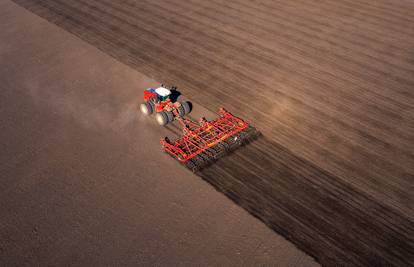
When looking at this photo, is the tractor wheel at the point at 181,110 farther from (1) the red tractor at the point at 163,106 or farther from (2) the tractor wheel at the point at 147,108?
(2) the tractor wheel at the point at 147,108

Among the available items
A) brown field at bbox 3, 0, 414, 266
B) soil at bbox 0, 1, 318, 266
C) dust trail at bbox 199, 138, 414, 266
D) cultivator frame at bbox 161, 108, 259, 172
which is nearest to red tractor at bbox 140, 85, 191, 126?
cultivator frame at bbox 161, 108, 259, 172

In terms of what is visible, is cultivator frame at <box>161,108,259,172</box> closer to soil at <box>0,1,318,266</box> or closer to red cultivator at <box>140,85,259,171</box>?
red cultivator at <box>140,85,259,171</box>

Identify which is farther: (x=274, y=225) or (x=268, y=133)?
(x=268, y=133)

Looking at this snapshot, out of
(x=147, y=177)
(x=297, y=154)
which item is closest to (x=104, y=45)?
(x=147, y=177)

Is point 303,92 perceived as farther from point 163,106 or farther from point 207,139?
point 163,106

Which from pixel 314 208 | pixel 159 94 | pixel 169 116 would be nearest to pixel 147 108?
pixel 159 94

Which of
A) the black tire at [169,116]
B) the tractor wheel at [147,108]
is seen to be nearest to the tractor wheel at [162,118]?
the black tire at [169,116]

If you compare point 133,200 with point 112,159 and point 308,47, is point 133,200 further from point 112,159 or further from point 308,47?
point 308,47
